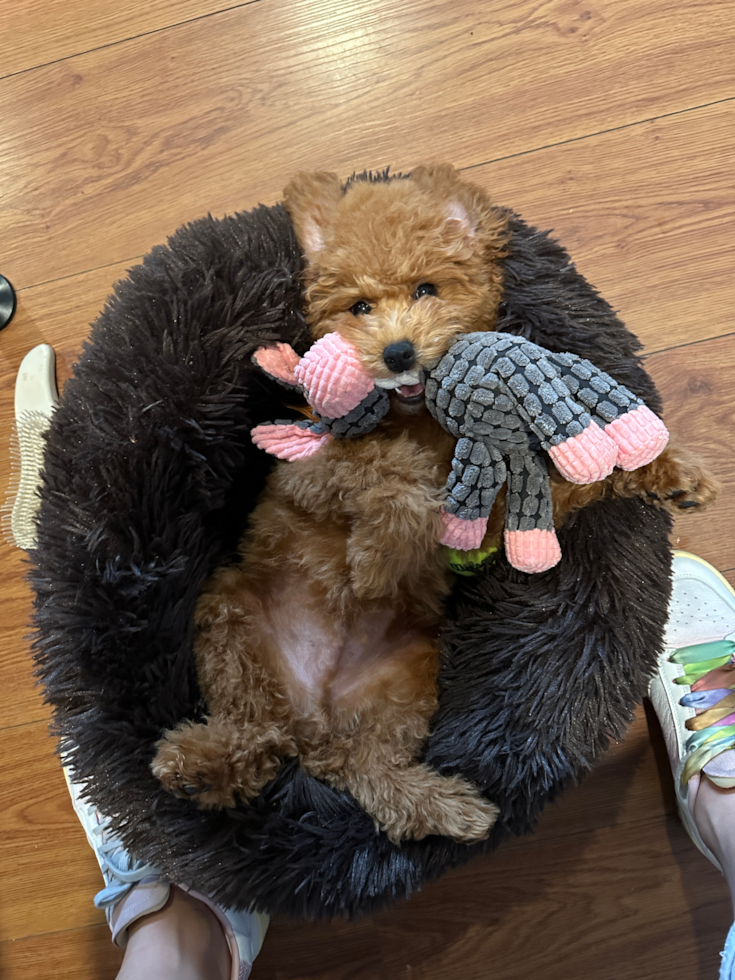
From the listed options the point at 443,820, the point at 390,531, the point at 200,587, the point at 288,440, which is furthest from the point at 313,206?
the point at 443,820

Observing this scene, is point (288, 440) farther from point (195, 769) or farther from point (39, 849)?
point (39, 849)

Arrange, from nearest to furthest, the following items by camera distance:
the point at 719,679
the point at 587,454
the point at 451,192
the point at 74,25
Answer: the point at 587,454, the point at 451,192, the point at 719,679, the point at 74,25

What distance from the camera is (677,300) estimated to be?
1037 millimetres

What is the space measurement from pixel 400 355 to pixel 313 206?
9.1 inches

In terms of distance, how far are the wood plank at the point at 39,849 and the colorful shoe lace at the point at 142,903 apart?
0.15m

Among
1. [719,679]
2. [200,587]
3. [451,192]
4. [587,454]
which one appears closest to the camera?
[587,454]

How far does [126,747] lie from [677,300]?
977mm

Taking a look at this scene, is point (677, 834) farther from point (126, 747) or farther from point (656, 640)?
point (126, 747)

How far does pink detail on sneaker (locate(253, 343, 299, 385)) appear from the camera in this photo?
2.56ft

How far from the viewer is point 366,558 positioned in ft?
2.27

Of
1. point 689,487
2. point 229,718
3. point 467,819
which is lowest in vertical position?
point 467,819

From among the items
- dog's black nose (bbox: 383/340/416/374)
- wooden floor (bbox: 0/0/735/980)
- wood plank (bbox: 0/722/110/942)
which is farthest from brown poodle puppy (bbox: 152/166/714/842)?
wood plank (bbox: 0/722/110/942)

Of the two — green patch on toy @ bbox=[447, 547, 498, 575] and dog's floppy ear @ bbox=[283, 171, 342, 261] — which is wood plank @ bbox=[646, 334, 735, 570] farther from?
dog's floppy ear @ bbox=[283, 171, 342, 261]

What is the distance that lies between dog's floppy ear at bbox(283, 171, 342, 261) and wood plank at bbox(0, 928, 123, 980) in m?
1.07
